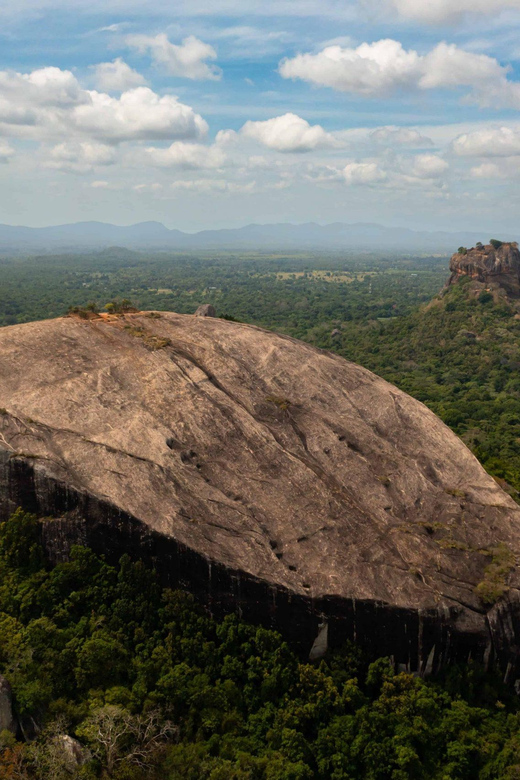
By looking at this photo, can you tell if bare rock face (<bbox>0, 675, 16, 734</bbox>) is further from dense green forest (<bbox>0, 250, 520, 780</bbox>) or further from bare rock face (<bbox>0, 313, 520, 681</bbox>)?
bare rock face (<bbox>0, 313, 520, 681</bbox>)

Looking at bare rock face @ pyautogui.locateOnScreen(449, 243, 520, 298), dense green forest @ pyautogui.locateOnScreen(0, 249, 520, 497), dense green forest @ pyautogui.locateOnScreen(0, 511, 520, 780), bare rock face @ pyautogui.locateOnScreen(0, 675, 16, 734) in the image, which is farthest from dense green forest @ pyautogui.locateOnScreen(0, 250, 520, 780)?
bare rock face @ pyautogui.locateOnScreen(449, 243, 520, 298)

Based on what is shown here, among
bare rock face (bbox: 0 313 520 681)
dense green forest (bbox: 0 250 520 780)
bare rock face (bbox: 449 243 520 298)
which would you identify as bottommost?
dense green forest (bbox: 0 250 520 780)

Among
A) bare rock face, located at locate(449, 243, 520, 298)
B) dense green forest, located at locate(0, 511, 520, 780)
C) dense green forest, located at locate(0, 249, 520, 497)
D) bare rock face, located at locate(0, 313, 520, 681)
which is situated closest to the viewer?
dense green forest, located at locate(0, 511, 520, 780)

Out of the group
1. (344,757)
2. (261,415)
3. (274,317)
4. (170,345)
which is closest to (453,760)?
(344,757)

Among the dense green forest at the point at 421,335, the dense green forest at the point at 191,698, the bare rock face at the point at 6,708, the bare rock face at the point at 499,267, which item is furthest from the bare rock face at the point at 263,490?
the bare rock face at the point at 499,267

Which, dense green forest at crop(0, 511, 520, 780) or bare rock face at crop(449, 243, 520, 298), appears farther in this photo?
bare rock face at crop(449, 243, 520, 298)

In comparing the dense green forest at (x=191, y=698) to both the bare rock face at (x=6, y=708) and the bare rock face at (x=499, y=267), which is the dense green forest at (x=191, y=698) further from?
→ the bare rock face at (x=499, y=267)

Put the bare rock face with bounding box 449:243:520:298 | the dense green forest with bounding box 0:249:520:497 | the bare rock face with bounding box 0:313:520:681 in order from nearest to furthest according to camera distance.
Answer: the bare rock face with bounding box 0:313:520:681, the dense green forest with bounding box 0:249:520:497, the bare rock face with bounding box 449:243:520:298
